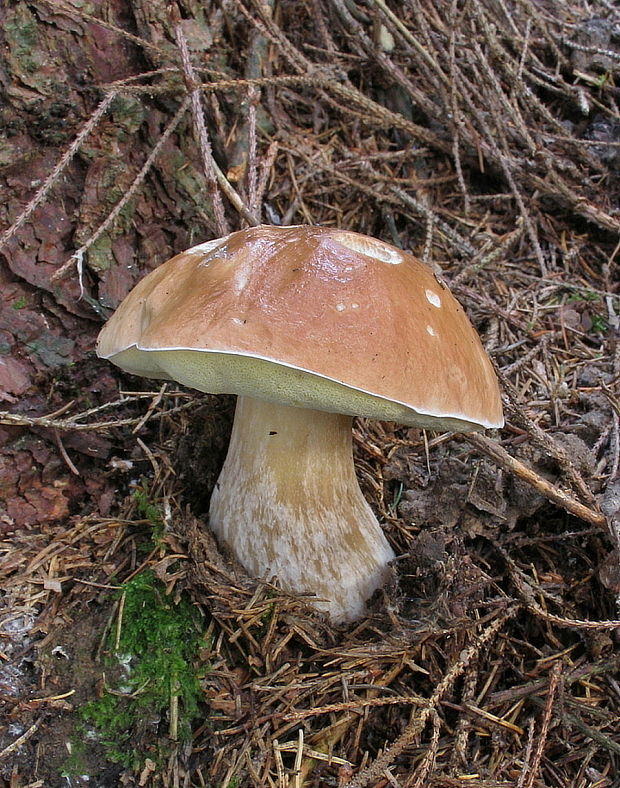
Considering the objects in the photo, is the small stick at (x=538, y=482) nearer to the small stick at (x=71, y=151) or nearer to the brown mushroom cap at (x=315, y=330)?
the brown mushroom cap at (x=315, y=330)

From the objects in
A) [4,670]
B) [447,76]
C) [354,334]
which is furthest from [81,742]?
[447,76]

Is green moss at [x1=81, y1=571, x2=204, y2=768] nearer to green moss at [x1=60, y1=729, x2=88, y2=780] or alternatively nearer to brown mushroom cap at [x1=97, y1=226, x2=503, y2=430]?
green moss at [x1=60, y1=729, x2=88, y2=780]

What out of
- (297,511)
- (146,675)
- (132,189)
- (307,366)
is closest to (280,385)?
(307,366)

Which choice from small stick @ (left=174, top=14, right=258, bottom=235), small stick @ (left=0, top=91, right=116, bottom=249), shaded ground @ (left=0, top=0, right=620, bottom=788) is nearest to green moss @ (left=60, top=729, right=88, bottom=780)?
shaded ground @ (left=0, top=0, right=620, bottom=788)

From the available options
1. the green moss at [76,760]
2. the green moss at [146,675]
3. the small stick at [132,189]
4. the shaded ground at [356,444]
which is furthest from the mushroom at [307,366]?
the green moss at [76,760]

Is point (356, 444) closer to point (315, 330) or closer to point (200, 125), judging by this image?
point (315, 330)

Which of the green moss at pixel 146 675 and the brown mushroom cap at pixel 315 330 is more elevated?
the brown mushroom cap at pixel 315 330
